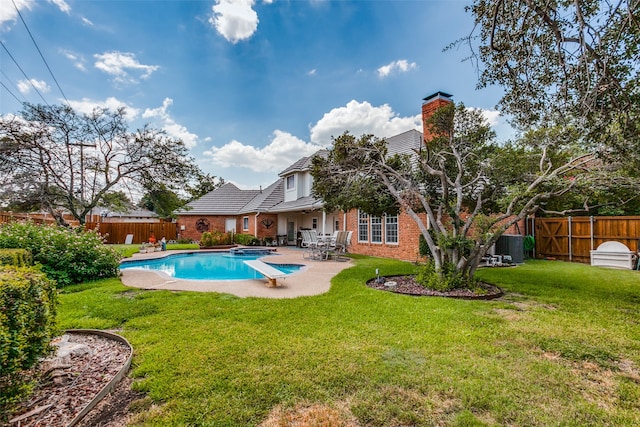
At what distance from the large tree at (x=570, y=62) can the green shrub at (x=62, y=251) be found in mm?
10801

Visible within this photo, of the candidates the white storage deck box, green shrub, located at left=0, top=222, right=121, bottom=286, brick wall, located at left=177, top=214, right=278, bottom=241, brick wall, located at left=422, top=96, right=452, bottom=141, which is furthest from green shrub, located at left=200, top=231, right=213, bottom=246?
the white storage deck box

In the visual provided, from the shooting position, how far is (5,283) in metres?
2.50

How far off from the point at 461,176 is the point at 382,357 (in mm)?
6111

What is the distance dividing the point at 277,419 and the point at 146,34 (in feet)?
39.4

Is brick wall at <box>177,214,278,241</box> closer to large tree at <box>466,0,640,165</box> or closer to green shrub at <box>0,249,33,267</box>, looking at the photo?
green shrub at <box>0,249,33,267</box>

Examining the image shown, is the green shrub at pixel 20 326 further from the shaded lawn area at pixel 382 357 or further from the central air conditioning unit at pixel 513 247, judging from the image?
the central air conditioning unit at pixel 513 247

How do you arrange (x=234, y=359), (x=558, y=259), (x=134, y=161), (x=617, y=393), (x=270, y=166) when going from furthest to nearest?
(x=270, y=166) → (x=134, y=161) → (x=558, y=259) → (x=234, y=359) → (x=617, y=393)

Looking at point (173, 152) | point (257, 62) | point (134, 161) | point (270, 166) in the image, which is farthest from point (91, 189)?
point (270, 166)

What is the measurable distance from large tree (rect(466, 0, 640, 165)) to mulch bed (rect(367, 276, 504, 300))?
139 inches

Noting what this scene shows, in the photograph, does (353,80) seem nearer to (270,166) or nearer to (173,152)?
(173,152)

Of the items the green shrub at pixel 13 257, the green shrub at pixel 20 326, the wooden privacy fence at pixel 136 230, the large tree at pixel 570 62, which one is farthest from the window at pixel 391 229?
the wooden privacy fence at pixel 136 230

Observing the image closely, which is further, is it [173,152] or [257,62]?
[173,152]

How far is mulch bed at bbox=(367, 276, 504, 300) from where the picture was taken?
6.74m

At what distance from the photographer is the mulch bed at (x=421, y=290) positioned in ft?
22.1
